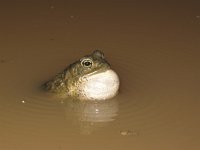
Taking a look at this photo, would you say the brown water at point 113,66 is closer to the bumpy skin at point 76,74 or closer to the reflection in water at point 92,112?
the reflection in water at point 92,112

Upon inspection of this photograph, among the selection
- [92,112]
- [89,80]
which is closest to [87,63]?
[89,80]

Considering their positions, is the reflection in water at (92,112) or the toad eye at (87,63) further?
the toad eye at (87,63)

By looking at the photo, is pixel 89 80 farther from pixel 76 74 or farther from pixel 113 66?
pixel 113 66

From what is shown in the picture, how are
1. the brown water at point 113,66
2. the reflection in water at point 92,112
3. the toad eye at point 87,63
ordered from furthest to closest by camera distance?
1. the toad eye at point 87,63
2. the reflection in water at point 92,112
3. the brown water at point 113,66

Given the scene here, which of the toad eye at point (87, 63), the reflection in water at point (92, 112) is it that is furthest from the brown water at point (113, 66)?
the toad eye at point (87, 63)

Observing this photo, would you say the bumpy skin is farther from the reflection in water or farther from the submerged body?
the reflection in water

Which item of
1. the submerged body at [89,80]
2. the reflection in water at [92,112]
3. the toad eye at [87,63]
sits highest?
the toad eye at [87,63]

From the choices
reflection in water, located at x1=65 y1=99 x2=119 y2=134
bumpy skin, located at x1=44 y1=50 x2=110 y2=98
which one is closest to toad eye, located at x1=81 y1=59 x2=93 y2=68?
bumpy skin, located at x1=44 y1=50 x2=110 y2=98

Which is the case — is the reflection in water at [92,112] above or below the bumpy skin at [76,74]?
below

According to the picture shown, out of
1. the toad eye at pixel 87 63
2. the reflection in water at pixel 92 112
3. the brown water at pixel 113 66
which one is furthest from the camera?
the toad eye at pixel 87 63
